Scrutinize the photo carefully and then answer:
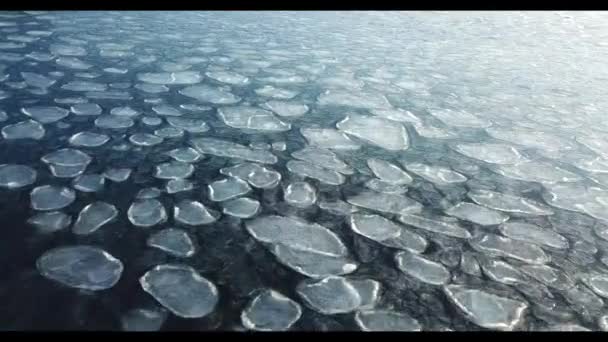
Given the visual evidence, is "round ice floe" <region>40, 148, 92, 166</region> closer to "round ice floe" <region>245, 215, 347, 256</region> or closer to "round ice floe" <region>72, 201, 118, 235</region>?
"round ice floe" <region>72, 201, 118, 235</region>

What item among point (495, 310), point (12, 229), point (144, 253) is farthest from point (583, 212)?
point (12, 229)

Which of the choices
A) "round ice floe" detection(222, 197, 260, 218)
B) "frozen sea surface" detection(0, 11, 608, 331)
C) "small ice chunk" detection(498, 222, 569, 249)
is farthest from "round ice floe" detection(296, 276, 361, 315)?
"small ice chunk" detection(498, 222, 569, 249)

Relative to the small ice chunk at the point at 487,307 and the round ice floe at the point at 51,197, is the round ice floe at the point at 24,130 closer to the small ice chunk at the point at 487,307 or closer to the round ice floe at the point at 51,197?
the round ice floe at the point at 51,197

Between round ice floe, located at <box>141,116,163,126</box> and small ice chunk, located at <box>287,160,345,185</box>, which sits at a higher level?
round ice floe, located at <box>141,116,163,126</box>

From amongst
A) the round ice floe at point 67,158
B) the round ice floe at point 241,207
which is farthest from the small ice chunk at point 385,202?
the round ice floe at point 67,158
